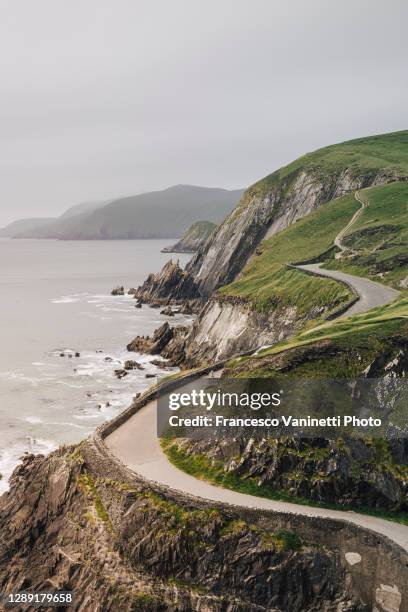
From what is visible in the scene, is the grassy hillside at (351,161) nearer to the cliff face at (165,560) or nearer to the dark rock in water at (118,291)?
the dark rock in water at (118,291)

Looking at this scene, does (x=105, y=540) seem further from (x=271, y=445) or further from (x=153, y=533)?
(x=271, y=445)

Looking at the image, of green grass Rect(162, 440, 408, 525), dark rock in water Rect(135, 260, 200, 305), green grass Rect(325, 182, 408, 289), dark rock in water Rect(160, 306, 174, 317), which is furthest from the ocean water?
green grass Rect(325, 182, 408, 289)

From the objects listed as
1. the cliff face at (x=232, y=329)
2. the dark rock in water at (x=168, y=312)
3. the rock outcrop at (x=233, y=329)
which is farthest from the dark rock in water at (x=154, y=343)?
the dark rock in water at (x=168, y=312)

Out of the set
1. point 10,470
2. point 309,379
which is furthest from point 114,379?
point 309,379

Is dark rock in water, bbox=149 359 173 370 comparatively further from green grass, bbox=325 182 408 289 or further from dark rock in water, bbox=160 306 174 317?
dark rock in water, bbox=160 306 174 317

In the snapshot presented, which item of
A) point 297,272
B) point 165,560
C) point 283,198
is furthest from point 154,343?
point 283,198

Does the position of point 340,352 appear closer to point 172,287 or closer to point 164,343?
point 164,343
